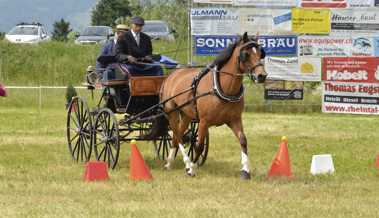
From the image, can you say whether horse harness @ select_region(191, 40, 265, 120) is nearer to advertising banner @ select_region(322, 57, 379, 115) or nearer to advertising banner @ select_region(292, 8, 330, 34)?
advertising banner @ select_region(322, 57, 379, 115)

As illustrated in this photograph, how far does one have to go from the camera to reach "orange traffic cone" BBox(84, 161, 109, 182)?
1141 centimetres

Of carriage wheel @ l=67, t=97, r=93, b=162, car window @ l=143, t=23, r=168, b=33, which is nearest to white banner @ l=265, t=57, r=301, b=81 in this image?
carriage wheel @ l=67, t=97, r=93, b=162

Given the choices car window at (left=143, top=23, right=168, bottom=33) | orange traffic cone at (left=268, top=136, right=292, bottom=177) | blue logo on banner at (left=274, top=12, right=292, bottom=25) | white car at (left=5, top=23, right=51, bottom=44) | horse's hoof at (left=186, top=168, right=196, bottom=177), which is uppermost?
blue logo on banner at (left=274, top=12, right=292, bottom=25)

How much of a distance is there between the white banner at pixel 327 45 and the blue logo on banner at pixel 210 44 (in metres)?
2.17

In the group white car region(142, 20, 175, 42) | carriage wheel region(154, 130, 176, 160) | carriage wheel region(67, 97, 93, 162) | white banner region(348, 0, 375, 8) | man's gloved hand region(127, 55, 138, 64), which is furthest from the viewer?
white car region(142, 20, 175, 42)

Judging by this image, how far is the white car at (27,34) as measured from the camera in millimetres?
40344

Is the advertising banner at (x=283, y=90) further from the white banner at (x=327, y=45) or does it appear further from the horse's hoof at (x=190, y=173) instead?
the horse's hoof at (x=190, y=173)

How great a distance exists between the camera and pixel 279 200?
993 cm

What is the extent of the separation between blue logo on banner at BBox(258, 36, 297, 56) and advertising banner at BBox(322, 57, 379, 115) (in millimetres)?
1149

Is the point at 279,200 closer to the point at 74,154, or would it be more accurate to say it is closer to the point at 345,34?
the point at 74,154

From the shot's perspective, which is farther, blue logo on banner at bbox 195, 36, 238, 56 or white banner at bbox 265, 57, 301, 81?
white banner at bbox 265, 57, 301, 81

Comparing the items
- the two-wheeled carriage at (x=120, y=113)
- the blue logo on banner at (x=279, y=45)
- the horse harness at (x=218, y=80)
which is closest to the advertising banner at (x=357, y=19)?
the blue logo on banner at (x=279, y=45)

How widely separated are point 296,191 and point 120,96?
3875 millimetres

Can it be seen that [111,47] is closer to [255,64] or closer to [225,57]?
[225,57]
